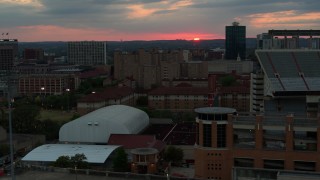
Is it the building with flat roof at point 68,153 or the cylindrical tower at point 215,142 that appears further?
the building with flat roof at point 68,153

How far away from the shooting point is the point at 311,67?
51875mm

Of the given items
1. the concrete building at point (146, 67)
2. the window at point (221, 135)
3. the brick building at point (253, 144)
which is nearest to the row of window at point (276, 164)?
the brick building at point (253, 144)

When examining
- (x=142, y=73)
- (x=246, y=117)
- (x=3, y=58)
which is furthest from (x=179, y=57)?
(x=246, y=117)

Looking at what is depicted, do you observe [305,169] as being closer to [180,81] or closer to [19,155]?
[19,155]

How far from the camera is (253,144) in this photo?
108ft

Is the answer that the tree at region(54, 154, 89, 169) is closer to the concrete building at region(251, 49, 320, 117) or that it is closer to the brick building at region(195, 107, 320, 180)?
the brick building at region(195, 107, 320, 180)

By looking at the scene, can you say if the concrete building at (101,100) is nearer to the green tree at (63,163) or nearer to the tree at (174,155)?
the tree at (174,155)

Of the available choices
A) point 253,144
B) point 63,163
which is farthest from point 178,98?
point 253,144

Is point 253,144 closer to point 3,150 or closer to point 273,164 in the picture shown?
point 273,164

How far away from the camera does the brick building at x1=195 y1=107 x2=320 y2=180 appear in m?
31.4

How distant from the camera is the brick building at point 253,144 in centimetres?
→ 3144

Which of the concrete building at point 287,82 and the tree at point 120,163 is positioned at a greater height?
the concrete building at point 287,82

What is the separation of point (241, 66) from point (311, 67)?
10872 cm

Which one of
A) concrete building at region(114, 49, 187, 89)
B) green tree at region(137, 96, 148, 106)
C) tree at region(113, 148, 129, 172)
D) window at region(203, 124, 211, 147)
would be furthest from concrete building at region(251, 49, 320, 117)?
concrete building at region(114, 49, 187, 89)
